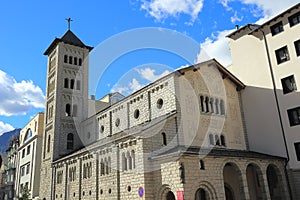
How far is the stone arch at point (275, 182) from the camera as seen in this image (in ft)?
80.2

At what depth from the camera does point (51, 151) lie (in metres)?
37.7

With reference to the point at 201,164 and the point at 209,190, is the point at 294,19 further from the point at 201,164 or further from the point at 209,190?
the point at 209,190

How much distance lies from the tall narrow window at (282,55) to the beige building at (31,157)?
35079mm

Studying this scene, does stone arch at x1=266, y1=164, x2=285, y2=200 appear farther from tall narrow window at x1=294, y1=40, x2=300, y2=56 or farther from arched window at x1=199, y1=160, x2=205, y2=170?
tall narrow window at x1=294, y1=40, x2=300, y2=56

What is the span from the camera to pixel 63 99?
134 feet

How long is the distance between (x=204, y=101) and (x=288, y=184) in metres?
9.95

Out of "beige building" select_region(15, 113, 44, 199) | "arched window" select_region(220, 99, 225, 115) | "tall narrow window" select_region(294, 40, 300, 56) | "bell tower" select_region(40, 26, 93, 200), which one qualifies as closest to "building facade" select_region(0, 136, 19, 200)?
"beige building" select_region(15, 113, 44, 199)

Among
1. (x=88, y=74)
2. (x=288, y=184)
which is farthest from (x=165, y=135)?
(x=88, y=74)

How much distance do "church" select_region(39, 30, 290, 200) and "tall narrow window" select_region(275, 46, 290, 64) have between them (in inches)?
175

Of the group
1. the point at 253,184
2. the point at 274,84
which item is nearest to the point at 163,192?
the point at 253,184

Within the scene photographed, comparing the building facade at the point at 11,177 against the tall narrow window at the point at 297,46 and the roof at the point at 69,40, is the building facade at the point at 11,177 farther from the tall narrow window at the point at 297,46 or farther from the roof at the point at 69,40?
the tall narrow window at the point at 297,46

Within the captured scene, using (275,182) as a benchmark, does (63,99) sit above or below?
above

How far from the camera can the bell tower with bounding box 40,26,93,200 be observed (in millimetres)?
38125

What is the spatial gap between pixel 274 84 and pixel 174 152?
13.0 meters
